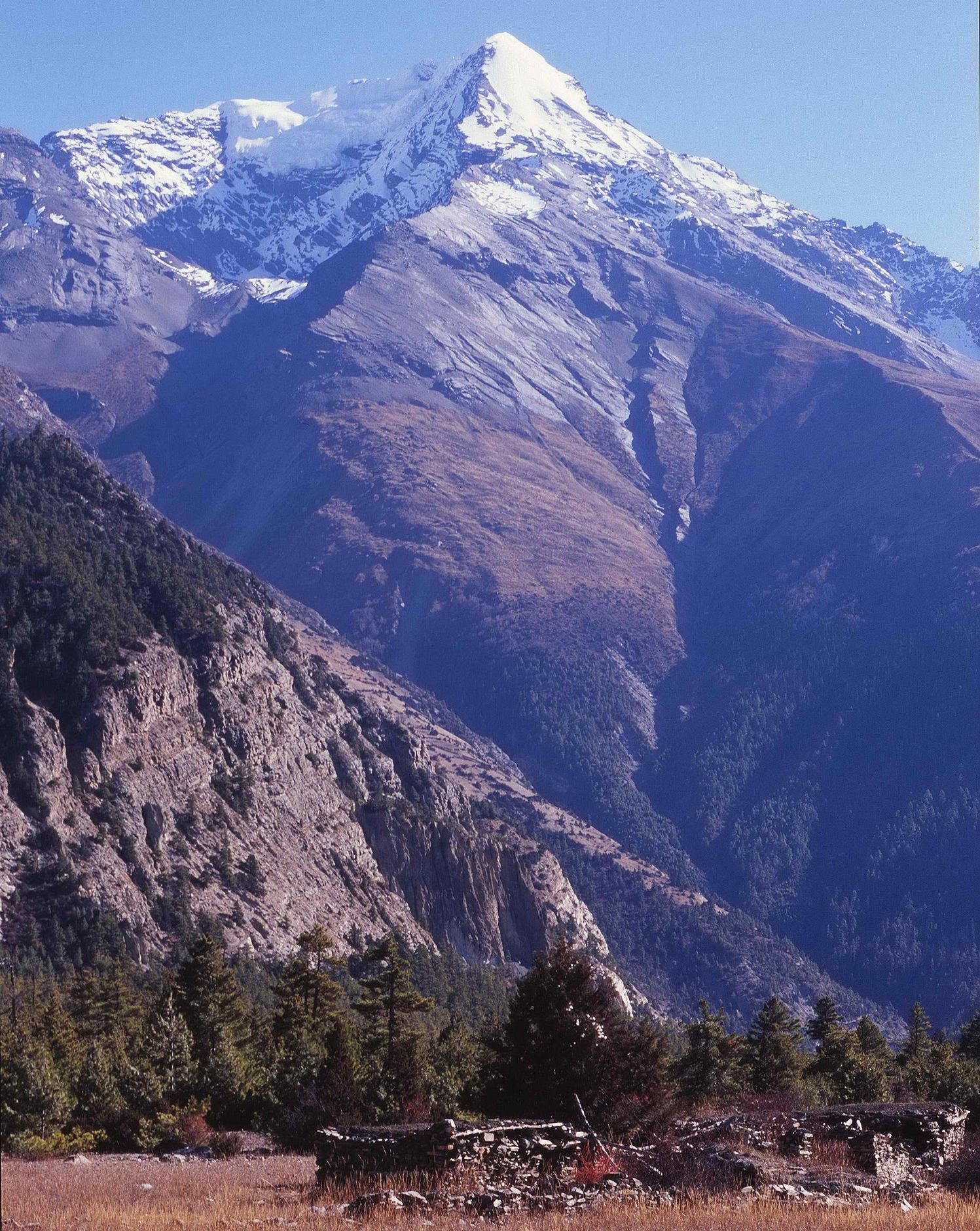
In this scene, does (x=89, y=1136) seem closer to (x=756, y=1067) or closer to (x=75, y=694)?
(x=756, y=1067)

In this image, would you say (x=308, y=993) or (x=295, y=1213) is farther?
(x=308, y=993)

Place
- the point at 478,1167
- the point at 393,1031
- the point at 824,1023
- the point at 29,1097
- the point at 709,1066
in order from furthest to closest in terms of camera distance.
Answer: the point at 824,1023 → the point at 709,1066 → the point at 393,1031 → the point at 29,1097 → the point at 478,1167

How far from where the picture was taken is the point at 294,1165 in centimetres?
3394

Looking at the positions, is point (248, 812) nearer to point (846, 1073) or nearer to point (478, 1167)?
point (846, 1073)

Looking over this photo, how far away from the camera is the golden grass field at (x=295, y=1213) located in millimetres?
21516

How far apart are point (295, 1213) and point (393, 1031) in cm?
3381

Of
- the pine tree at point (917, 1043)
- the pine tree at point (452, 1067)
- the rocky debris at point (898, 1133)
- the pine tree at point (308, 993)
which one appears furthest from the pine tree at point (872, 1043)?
the rocky debris at point (898, 1133)

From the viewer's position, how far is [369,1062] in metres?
55.2

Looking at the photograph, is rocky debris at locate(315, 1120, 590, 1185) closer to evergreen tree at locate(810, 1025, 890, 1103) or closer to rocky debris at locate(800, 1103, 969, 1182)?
rocky debris at locate(800, 1103, 969, 1182)

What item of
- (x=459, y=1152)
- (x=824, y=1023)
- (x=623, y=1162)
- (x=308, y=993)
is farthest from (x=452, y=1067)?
(x=459, y=1152)

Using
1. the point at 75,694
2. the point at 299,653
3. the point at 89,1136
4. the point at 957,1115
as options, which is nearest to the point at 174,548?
the point at 299,653

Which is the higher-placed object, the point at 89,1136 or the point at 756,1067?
the point at 756,1067

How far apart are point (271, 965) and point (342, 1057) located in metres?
72.9

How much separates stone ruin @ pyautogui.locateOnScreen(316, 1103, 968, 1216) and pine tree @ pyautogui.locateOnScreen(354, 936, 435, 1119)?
23.4 meters
